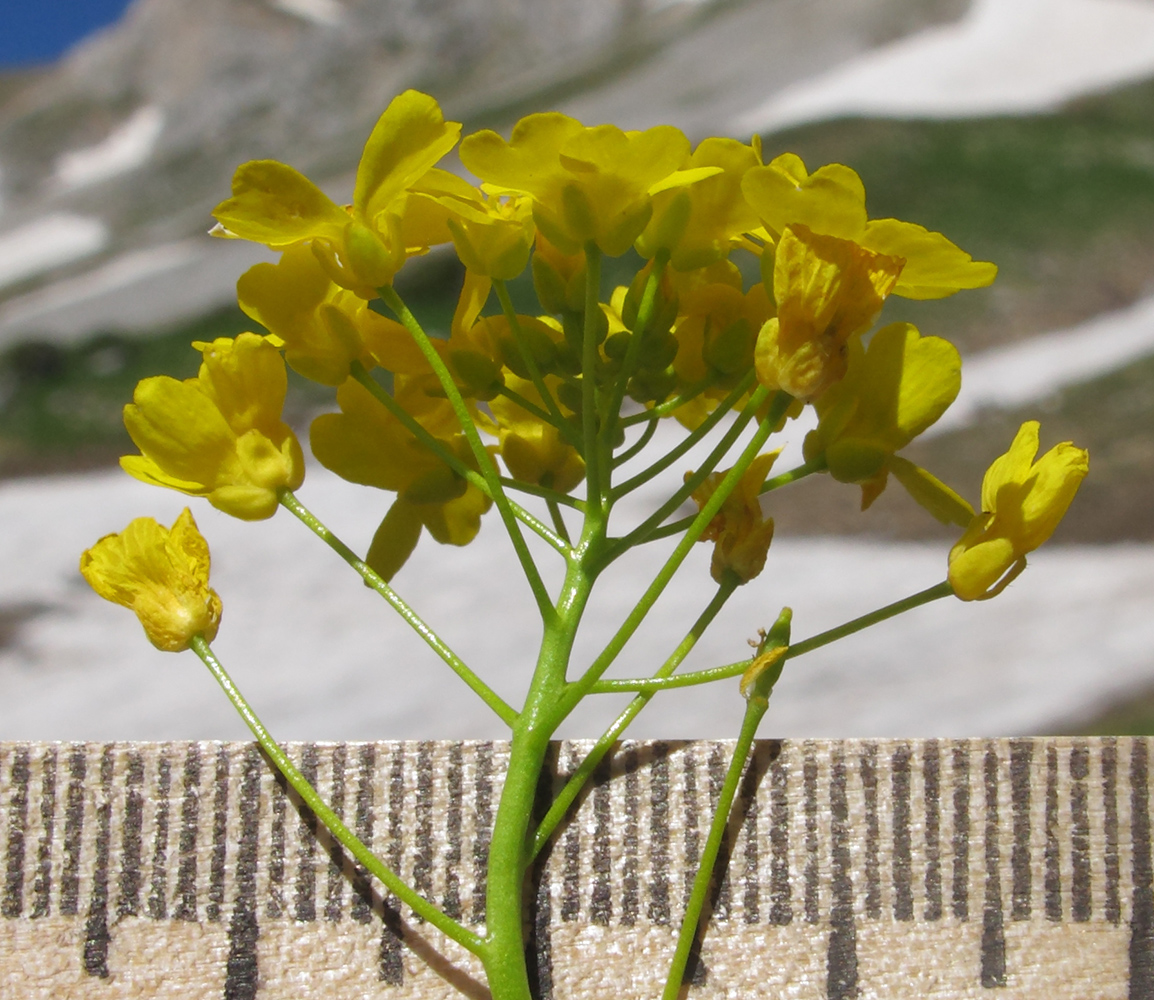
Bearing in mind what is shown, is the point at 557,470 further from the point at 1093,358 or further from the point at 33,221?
the point at 33,221

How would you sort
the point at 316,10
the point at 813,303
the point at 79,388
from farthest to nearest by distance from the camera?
the point at 316,10, the point at 79,388, the point at 813,303

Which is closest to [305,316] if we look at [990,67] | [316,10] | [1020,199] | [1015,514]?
[1015,514]

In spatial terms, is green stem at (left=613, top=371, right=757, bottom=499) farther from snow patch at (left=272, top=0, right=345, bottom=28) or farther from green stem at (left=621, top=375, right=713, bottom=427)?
snow patch at (left=272, top=0, right=345, bottom=28)

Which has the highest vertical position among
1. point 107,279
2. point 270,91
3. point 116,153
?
point 270,91

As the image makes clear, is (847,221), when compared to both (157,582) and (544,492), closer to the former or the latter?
(544,492)

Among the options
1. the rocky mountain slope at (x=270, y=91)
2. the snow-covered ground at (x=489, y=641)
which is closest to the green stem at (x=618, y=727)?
the snow-covered ground at (x=489, y=641)

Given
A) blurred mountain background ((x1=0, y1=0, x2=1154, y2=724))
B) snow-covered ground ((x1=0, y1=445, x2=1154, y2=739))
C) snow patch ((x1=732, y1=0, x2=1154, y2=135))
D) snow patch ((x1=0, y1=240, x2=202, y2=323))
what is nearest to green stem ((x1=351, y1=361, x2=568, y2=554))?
snow-covered ground ((x1=0, y1=445, x2=1154, y2=739))

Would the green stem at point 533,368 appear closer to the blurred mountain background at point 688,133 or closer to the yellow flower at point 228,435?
the yellow flower at point 228,435
